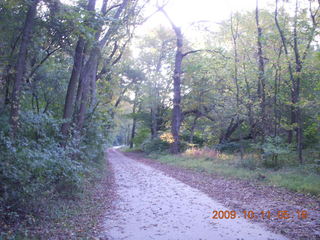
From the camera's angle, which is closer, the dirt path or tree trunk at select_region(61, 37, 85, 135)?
the dirt path

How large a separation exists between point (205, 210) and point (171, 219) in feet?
3.89

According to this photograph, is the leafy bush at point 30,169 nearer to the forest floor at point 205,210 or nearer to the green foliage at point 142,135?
the forest floor at point 205,210

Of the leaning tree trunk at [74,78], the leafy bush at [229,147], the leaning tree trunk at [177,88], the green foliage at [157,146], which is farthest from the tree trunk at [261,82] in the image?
the green foliage at [157,146]

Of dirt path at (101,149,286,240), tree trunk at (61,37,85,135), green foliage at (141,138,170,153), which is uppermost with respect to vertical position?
tree trunk at (61,37,85,135)

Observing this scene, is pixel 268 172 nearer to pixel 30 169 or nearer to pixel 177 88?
pixel 30 169

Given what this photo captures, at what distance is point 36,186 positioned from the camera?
5742 mm

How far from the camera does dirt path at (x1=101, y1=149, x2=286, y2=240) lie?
222 inches

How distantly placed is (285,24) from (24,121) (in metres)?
12.3

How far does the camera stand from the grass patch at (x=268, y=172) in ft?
30.6

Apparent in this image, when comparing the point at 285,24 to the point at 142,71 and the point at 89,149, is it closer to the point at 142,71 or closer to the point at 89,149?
the point at 89,149

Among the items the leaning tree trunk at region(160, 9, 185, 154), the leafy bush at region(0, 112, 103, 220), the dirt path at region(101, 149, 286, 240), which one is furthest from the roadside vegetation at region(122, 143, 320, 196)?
the leafy bush at region(0, 112, 103, 220)

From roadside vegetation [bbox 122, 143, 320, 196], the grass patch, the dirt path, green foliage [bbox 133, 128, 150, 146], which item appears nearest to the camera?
the dirt path

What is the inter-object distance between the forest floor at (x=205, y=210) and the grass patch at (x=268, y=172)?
448mm
